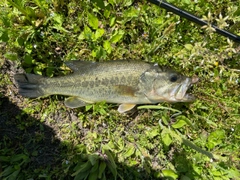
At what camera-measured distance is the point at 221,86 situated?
427 centimetres

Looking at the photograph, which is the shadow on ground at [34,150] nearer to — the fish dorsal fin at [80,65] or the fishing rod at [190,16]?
the fish dorsal fin at [80,65]

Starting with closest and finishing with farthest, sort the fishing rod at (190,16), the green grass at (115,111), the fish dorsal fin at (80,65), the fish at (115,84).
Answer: the fishing rod at (190,16), the fish at (115,84), the fish dorsal fin at (80,65), the green grass at (115,111)

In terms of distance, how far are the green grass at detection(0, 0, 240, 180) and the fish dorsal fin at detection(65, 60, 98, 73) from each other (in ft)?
0.79

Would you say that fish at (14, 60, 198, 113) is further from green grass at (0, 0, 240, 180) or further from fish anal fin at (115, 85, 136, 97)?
green grass at (0, 0, 240, 180)

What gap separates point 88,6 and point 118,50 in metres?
0.78

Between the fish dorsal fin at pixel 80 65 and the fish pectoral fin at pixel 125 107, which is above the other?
the fish dorsal fin at pixel 80 65

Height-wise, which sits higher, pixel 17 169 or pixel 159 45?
pixel 159 45

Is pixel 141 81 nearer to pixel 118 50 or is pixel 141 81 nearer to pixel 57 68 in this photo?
pixel 118 50

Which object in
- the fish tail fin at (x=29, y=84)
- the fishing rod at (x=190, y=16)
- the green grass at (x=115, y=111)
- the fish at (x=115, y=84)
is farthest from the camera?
the green grass at (x=115, y=111)

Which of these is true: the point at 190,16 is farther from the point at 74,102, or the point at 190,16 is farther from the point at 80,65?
the point at 74,102

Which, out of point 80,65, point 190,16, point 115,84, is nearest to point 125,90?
point 115,84

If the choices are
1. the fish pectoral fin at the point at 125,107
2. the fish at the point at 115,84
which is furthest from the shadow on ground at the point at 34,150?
the fish pectoral fin at the point at 125,107

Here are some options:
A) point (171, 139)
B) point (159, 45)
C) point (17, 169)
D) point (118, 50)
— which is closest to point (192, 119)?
point (171, 139)

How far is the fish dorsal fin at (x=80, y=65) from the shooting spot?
3.89 m
